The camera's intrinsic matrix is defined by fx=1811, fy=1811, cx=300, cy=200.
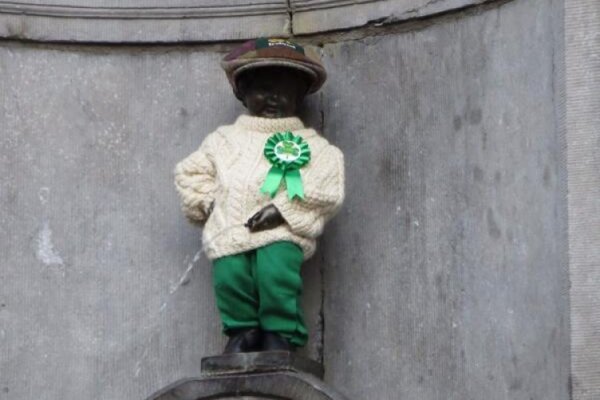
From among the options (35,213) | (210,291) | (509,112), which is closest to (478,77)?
(509,112)

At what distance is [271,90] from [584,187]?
2.97 ft

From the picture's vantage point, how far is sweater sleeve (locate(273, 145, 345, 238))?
15.1 ft

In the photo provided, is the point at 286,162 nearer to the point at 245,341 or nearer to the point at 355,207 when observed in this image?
the point at 355,207

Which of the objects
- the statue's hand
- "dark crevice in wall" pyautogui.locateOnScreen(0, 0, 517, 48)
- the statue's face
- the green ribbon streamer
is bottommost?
the statue's hand

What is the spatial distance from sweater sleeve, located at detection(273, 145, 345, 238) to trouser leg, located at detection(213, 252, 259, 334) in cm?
14

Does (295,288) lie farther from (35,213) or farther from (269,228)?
(35,213)

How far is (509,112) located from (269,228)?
0.69m

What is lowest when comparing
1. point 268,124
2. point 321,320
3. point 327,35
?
point 321,320

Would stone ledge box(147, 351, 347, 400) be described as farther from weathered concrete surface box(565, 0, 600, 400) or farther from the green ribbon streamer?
weathered concrete surface box(565, 0, 600, 400)

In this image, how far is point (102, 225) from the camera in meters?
4.96

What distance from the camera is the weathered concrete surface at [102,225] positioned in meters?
4.85

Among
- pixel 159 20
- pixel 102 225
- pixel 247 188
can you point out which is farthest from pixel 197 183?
pixel 159 20

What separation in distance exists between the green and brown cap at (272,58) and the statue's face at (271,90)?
0.04 meters

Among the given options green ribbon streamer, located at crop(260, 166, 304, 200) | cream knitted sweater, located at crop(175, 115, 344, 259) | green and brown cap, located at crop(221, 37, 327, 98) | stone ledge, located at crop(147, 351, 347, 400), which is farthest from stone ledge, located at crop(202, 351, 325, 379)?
green and brown cap, located at crop(221, 37, 327, 98)
